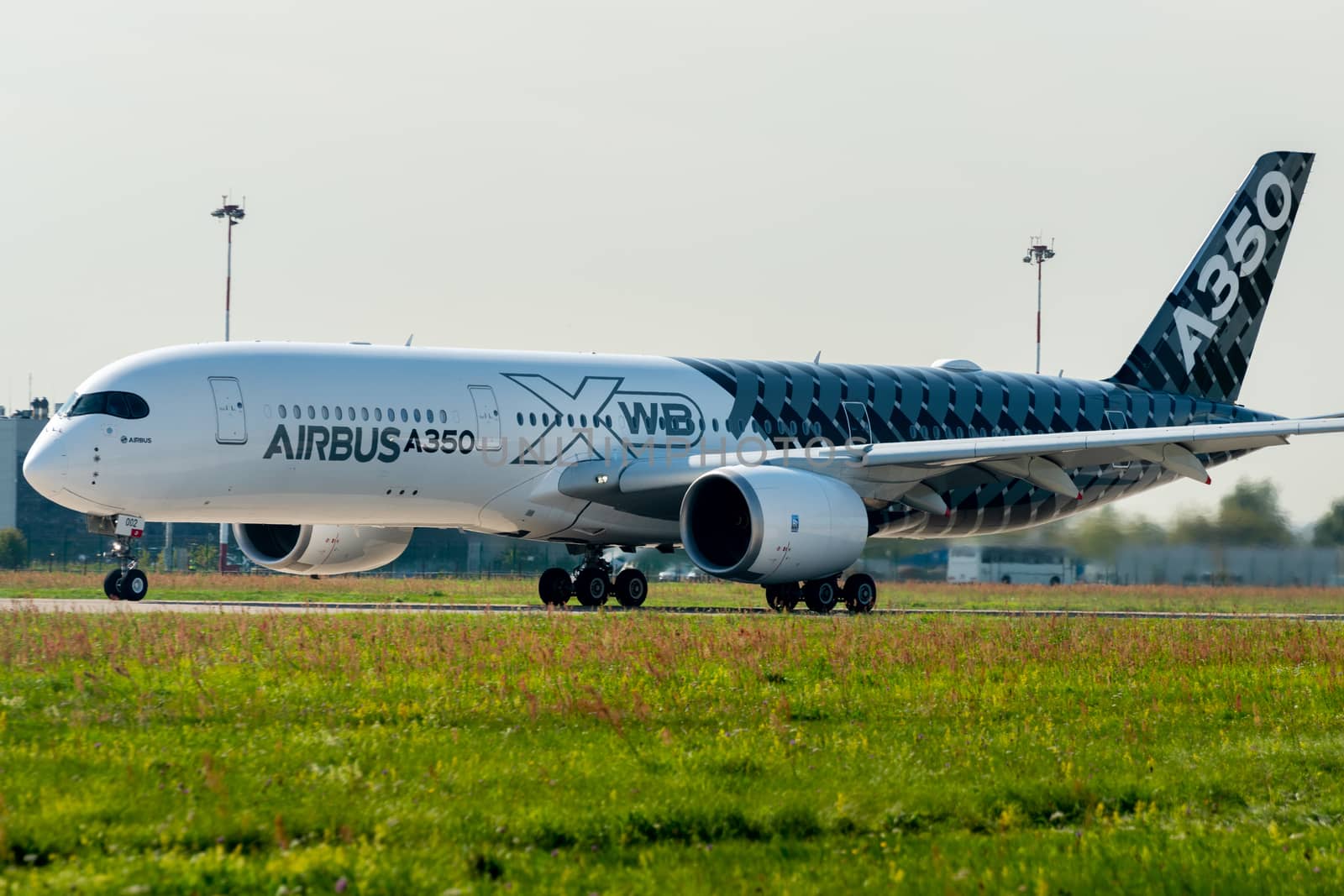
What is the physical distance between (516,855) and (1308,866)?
351 cm

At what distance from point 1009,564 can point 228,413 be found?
23964mm

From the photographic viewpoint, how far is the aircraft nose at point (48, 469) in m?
22.4

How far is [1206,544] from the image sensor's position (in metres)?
32.3

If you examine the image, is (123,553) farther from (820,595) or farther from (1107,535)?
(1107,535)

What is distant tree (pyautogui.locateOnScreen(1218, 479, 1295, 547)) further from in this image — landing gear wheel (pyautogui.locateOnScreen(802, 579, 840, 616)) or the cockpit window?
the cockpit window

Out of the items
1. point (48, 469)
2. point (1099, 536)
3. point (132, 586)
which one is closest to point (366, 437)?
point (132, 586)

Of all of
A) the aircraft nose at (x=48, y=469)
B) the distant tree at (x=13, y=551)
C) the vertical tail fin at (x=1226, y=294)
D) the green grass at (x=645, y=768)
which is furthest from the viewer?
the distant tree at (x=13, y=551)

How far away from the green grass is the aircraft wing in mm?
9339

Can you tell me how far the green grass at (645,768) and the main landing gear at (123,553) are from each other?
280 inches

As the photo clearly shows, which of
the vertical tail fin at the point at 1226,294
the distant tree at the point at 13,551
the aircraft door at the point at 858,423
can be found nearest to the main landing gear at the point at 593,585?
the aircraft door at the point at 858,423

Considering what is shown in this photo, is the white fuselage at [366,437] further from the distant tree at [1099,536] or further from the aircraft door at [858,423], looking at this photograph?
the distant tree at [1099,536]

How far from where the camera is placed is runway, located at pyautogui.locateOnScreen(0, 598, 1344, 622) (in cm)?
2188

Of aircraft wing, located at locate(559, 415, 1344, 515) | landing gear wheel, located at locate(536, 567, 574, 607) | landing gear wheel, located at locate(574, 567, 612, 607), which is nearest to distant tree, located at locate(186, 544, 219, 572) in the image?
landing gear wheel, located at locate(536, 567, 574, 607)

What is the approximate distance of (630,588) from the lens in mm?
27250
